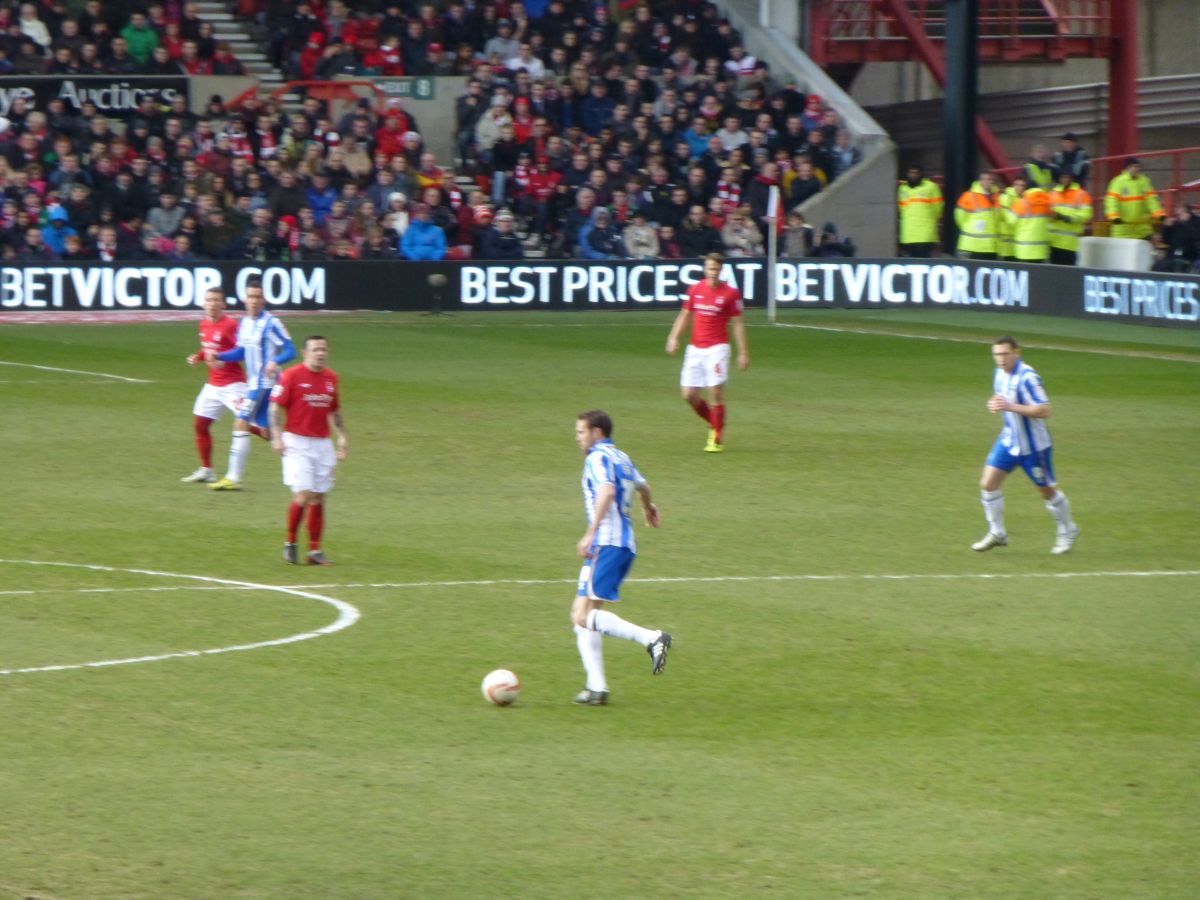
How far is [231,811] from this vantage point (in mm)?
9070

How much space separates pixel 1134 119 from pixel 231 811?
120 feet

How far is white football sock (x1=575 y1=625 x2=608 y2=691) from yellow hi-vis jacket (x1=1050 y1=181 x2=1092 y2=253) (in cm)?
2507

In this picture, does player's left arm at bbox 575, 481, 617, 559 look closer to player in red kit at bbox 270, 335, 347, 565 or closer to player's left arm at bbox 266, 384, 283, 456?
player in red kit at bbox 270, 335, 347, 565

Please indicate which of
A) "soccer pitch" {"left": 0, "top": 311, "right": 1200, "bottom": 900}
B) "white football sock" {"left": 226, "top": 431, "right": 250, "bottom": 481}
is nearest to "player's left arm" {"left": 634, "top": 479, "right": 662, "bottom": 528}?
"soccer pitch" {"left": 0, "top": 311, "right": 1200, "bottom": 900}

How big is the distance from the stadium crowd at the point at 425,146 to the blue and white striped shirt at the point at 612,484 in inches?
946

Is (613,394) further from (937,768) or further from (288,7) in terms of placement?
(288,7)

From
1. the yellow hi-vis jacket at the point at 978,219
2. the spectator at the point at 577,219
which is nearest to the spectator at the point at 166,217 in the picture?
the spectator at the point at 577,219

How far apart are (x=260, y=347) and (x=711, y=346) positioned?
5.12 metres

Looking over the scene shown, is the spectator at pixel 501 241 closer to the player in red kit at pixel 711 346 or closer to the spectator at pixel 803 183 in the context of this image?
the spectator at pixel 803 183

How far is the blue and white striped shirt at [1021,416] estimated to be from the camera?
51.2 feet

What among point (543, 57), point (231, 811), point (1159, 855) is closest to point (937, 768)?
point (1159, 855)

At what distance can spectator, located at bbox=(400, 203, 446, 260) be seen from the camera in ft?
114

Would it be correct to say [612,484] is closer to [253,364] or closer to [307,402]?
[307,402]

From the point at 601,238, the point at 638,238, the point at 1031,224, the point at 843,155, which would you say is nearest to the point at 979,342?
the point at 1031,224
